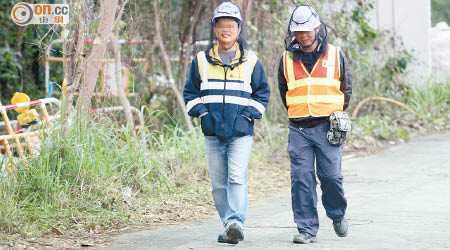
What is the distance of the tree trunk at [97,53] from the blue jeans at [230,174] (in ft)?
6.55

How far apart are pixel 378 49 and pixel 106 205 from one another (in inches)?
345

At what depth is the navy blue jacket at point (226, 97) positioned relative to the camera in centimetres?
588

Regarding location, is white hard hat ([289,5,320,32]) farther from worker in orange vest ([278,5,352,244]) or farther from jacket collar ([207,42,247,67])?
jacket collar ([207,42,247,67])

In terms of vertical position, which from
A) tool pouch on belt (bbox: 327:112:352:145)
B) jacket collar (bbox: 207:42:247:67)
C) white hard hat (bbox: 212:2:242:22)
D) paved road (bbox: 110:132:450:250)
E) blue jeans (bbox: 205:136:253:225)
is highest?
white hard hat (bbox: 212:2:242:22)

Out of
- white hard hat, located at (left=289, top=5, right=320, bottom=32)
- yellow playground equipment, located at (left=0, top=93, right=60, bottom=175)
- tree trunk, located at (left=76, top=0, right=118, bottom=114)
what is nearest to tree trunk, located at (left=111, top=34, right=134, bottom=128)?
yellow playground equipment, located at (left=0, top=93, right=60, bottom=175)

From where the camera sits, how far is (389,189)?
28.2ft

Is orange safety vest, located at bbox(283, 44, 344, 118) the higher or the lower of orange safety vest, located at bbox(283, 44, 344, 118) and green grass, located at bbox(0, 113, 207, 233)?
the higher

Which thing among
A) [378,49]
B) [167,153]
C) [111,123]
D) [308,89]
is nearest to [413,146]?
[378,49]

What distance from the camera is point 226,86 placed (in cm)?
589

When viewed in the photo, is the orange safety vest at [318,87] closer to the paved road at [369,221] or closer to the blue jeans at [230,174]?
the blue jeans at [230,174]

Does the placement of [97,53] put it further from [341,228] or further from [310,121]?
[341,228]

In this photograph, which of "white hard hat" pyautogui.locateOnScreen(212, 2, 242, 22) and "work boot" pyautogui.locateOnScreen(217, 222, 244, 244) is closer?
"work boot" pyautogui.locateOnScreen(217, 222, 244, 244)

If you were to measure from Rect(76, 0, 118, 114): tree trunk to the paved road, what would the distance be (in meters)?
1.74

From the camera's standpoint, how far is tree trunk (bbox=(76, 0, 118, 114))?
24.7 ft
